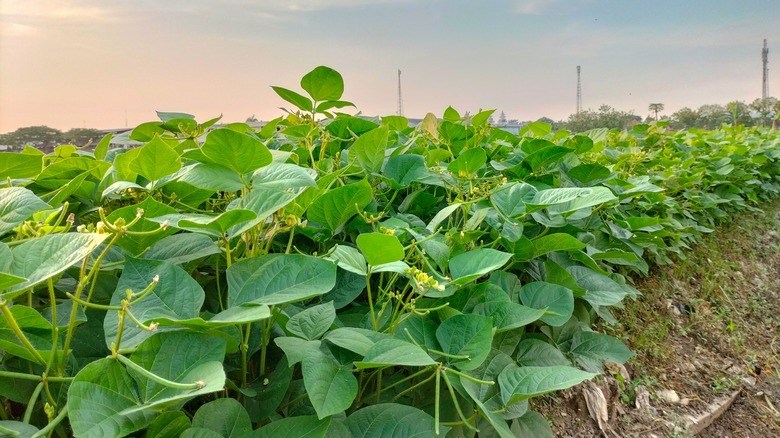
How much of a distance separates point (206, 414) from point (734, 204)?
3725 mm

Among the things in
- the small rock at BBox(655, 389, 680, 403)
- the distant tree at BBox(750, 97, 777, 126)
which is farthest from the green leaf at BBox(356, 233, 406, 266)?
the distant tree at BBox(750, 97, 777, 126)

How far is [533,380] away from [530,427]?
144 millimetres

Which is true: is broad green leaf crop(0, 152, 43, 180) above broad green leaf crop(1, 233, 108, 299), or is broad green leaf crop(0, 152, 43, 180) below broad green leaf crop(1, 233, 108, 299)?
above

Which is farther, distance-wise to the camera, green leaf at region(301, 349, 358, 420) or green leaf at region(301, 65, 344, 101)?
green leaf at region(301, 65, 344, 101)

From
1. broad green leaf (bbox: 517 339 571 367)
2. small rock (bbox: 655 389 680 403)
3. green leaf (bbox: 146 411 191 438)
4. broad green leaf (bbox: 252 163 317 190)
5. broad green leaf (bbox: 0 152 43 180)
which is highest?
broad green leaf (bbox: 0 152 43 180)

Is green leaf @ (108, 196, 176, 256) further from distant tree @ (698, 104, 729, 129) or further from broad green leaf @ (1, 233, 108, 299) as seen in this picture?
distant tree @ (698, 104, 729, 129)

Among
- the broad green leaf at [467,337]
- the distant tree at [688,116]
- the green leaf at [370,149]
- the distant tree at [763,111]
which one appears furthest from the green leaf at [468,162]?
the distant tree at [688,116]

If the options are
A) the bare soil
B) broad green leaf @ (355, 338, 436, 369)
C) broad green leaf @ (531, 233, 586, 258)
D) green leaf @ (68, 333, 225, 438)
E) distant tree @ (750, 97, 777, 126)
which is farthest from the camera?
distant tree @ (750, 97, 777, 126)

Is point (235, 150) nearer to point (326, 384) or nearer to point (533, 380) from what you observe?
point (326, 384)

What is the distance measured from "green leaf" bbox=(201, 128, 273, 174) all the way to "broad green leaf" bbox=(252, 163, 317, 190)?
0.05ft

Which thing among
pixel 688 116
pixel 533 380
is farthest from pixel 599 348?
pixel 688 116

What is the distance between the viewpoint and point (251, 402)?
0.57 metres

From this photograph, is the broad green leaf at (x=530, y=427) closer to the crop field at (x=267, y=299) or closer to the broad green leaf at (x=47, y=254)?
the crop field at (x=267, y=299)

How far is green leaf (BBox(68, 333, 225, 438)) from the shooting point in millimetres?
397
